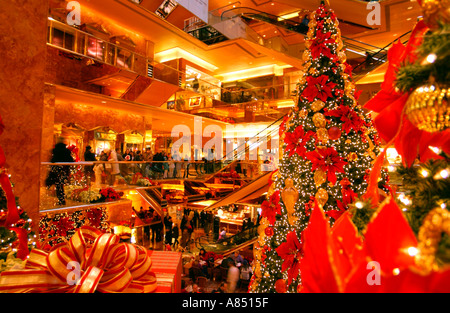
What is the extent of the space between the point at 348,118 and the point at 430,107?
1.62 m

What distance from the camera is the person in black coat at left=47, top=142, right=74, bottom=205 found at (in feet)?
23.2

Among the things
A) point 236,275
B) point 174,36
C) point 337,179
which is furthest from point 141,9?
point 337,179

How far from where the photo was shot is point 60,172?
724 centimetres

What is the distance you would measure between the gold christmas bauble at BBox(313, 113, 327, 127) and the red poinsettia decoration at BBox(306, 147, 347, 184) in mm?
209

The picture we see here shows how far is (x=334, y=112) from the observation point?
2.03m

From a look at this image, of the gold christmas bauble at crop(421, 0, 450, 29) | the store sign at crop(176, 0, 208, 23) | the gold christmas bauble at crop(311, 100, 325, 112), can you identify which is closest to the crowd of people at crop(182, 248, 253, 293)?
the gold christmas bauble at crop(311, 100, 325, 112)

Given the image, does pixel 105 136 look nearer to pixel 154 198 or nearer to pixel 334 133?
pixel 154 198

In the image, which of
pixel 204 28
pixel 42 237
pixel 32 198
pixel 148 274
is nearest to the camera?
pixel 148 274

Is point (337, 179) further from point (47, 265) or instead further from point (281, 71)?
point (281, 71)

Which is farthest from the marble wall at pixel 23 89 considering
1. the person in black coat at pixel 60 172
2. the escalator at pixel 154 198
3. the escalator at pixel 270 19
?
the escalator at pixel 270 19

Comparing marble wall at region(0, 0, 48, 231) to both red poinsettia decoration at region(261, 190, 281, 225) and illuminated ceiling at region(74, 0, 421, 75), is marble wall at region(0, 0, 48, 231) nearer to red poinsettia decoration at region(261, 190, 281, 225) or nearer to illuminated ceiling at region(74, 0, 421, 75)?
red poinsettia decoration at region(261, 190, 281, 225)

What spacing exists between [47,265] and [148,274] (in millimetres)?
275

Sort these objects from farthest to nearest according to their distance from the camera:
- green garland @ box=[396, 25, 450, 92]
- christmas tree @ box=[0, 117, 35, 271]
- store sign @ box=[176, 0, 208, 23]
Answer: store sign @ box=[176, 0, 208, 23], christmas tree @ box=[0, 117, 35, 271], green garland @ box=[396, 25, 450, 92]

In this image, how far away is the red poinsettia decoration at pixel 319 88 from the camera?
6.79 feet
